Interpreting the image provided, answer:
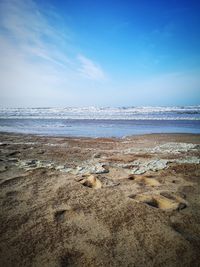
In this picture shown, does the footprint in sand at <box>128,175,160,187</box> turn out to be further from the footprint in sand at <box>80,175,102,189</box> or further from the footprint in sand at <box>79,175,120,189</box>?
the footprint in sand at <box>80,175,102,189</box>

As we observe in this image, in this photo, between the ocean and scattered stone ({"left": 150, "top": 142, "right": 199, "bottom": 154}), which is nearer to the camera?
scattered stone ({"left": 150, "top": 142, "right": 199, "bottom": 154})

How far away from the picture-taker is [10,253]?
1655 mm

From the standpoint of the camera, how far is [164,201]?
252cm

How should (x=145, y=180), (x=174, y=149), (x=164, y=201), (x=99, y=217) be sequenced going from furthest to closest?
(x=174, y=149) < (x=145, y=180) < (x=164, y=201) < (x=99, y=217)

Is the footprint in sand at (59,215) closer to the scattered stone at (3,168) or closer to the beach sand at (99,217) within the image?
the beach sand at (99,217)

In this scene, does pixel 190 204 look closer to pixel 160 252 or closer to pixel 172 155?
pixel 160 252

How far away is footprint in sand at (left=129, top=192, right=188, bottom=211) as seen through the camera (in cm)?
239

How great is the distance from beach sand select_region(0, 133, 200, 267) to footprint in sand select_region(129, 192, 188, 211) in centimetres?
1

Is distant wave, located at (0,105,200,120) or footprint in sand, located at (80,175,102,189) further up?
footprint in sand, located at (80,175,102,189)

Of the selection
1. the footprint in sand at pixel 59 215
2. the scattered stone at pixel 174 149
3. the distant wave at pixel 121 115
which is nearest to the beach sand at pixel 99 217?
the footprint in sand at pixel 59 215

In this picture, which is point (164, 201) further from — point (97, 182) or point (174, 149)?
point (174, 149)

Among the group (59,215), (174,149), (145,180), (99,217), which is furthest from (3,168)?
(174,149)

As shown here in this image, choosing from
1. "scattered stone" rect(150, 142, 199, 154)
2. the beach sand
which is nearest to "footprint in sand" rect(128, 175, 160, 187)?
the beach sand

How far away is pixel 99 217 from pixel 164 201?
38.1 inches
